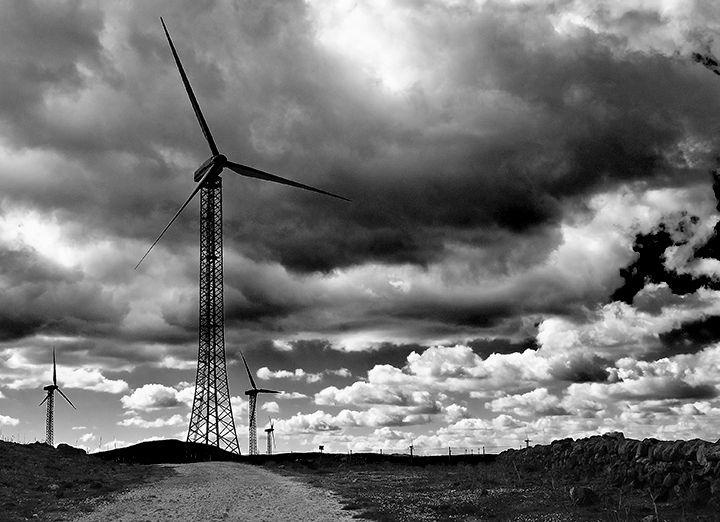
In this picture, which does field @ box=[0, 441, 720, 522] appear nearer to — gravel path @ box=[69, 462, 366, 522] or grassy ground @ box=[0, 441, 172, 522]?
grassy ground @ box=[0, 441, 172, 522]

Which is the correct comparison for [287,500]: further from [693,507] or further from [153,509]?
[693,507]

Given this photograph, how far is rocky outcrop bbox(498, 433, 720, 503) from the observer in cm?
2916

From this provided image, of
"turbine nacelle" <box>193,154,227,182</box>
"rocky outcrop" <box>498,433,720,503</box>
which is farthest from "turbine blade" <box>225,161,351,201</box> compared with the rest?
"rocky outcrop" <box>498,433,720,503</box>

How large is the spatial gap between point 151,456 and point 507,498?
55544mm

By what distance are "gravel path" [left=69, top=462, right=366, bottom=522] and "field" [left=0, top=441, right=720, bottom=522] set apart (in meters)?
1.30

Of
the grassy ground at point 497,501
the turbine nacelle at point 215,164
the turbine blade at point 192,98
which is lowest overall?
the grassy ground at point 497,501

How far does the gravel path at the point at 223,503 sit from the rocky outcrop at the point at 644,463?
45.9ft

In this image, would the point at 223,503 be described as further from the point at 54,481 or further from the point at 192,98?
the point at 192,98

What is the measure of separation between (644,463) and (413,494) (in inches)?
452

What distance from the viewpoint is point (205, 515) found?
95.0 ft

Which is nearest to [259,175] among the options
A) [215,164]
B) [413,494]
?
[215,164]

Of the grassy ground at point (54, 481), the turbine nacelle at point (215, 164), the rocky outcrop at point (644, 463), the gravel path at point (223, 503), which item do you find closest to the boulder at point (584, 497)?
the rocky outcrop at point (644, 463)

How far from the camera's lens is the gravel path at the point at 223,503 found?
28516mm

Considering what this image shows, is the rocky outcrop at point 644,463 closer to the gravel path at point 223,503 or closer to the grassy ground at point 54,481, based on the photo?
the gravel path at point 223,503
